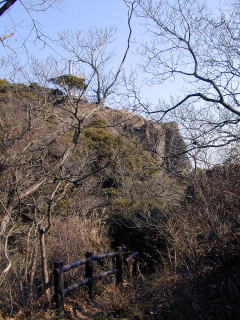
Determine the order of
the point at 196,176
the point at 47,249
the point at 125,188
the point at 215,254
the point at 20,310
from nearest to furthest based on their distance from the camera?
the point at 215,254 < the point at 20,310 < the point at 196,176 < the point at 47,249 < the point at 125,188

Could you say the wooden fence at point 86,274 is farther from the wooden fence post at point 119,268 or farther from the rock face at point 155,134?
the rock face at point 155,134

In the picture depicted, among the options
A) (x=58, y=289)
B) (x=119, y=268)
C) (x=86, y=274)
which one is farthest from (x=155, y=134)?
(x=58, y=289)

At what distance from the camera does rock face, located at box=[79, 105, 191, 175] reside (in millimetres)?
10211

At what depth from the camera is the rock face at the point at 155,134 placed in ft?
33.5

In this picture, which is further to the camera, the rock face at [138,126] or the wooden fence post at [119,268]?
the rock face at [138,126]

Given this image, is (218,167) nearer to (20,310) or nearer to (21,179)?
(20,310)

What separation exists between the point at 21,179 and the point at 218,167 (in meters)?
6.05

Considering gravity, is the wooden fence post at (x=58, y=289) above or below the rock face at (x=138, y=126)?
below

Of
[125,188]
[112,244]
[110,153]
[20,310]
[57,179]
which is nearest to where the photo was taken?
[20,310]

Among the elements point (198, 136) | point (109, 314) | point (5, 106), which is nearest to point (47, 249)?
point (109, 314)

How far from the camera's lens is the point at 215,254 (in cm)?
705

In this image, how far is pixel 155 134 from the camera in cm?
1198

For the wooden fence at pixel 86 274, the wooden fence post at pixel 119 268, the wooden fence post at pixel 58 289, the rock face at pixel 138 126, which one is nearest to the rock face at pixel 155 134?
the rock face at pixel 138 126

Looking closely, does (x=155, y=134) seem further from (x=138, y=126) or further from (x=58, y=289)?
(x=58, y=289)
